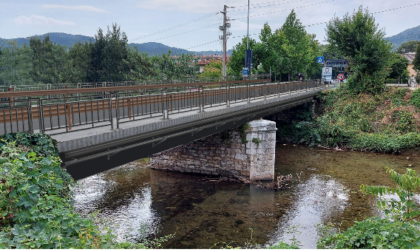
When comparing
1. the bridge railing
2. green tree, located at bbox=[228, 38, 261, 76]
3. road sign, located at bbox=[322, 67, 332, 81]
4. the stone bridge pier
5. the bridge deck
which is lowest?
the stone bridge pier

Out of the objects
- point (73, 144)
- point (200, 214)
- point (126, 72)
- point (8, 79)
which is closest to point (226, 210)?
point (200, 214)

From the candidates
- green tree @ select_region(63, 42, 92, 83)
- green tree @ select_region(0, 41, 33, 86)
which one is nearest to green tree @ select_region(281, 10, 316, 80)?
green tree @ select_region(63, 42, 92, 83)

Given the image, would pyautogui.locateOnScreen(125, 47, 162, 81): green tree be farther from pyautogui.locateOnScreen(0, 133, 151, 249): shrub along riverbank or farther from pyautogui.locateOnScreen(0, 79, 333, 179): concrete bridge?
pyautogui.locateOnScreen(0, 133, 151, 249): shrub along riverbank

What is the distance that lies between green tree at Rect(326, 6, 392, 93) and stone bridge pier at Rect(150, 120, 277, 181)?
55.9 ft

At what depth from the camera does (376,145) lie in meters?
24.1

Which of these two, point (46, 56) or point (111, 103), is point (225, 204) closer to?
point (111, 103)

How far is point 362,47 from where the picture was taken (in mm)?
29688

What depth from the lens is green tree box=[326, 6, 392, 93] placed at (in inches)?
1162

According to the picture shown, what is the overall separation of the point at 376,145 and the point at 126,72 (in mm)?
31348

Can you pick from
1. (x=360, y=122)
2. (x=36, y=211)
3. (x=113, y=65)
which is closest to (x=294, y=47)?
(x=360, y=122)

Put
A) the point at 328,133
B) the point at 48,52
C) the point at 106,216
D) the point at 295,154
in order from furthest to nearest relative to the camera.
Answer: the point at 48,52 → the point at 328,133 → the point at 295,154 → the point at 106,216

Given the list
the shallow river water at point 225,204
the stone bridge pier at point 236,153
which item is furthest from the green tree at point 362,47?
the stone bridge pier at point 236,153

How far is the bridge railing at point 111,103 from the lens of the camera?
827 centimetres

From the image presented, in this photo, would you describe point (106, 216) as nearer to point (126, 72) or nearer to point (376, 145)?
point (376, 145)
